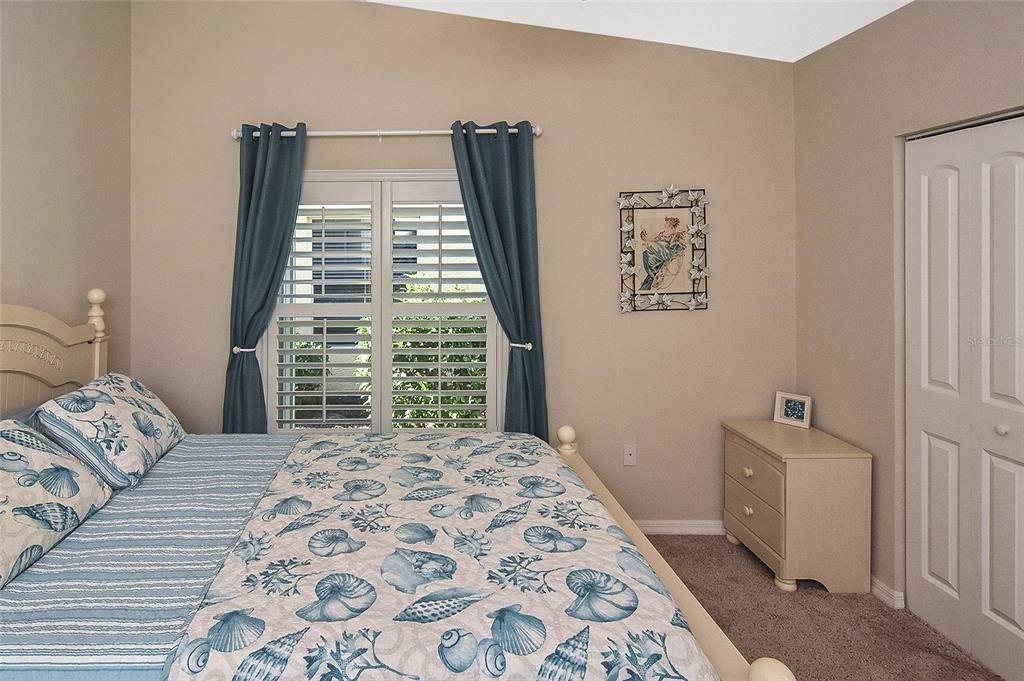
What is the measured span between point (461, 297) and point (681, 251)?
1.21 meters

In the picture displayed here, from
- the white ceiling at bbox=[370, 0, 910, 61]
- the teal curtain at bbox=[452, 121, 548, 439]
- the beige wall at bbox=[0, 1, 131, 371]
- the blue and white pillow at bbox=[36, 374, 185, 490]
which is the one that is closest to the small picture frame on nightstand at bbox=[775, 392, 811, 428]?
the teal curtain at bbox=[452, 121, 548, 439]

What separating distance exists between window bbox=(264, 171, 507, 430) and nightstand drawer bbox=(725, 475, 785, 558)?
131cm

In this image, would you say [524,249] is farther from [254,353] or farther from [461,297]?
[254,353]

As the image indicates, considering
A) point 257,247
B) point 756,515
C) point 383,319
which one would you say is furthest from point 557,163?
point 756,515

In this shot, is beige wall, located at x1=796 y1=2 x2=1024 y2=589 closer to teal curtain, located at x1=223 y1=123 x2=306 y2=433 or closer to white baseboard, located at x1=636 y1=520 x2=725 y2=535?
white baseboard, located at x1=636 y1=520 x2=725 y2=535

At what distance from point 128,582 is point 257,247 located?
2040mm

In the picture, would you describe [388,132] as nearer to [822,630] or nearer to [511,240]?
[511,240]

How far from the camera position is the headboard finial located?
2.64 meters

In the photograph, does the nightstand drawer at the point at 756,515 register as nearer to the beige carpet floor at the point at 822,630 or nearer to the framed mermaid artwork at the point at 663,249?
the beige carpet floor at the point at 822,630

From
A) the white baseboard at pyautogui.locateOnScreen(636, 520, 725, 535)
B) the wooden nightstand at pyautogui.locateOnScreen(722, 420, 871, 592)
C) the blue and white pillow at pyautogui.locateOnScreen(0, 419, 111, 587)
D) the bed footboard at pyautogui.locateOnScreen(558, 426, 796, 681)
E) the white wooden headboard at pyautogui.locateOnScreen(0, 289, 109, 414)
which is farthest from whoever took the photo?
the white baseboard at pyautogui.locateOnScreen(636, 520, 725, 535)

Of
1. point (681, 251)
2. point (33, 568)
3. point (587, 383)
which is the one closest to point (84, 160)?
point (33, 568)

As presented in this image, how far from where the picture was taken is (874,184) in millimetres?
2598

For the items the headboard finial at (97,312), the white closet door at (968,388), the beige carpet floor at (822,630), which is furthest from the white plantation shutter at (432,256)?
the white closet door at (968,388)

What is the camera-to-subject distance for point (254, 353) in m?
3.09
